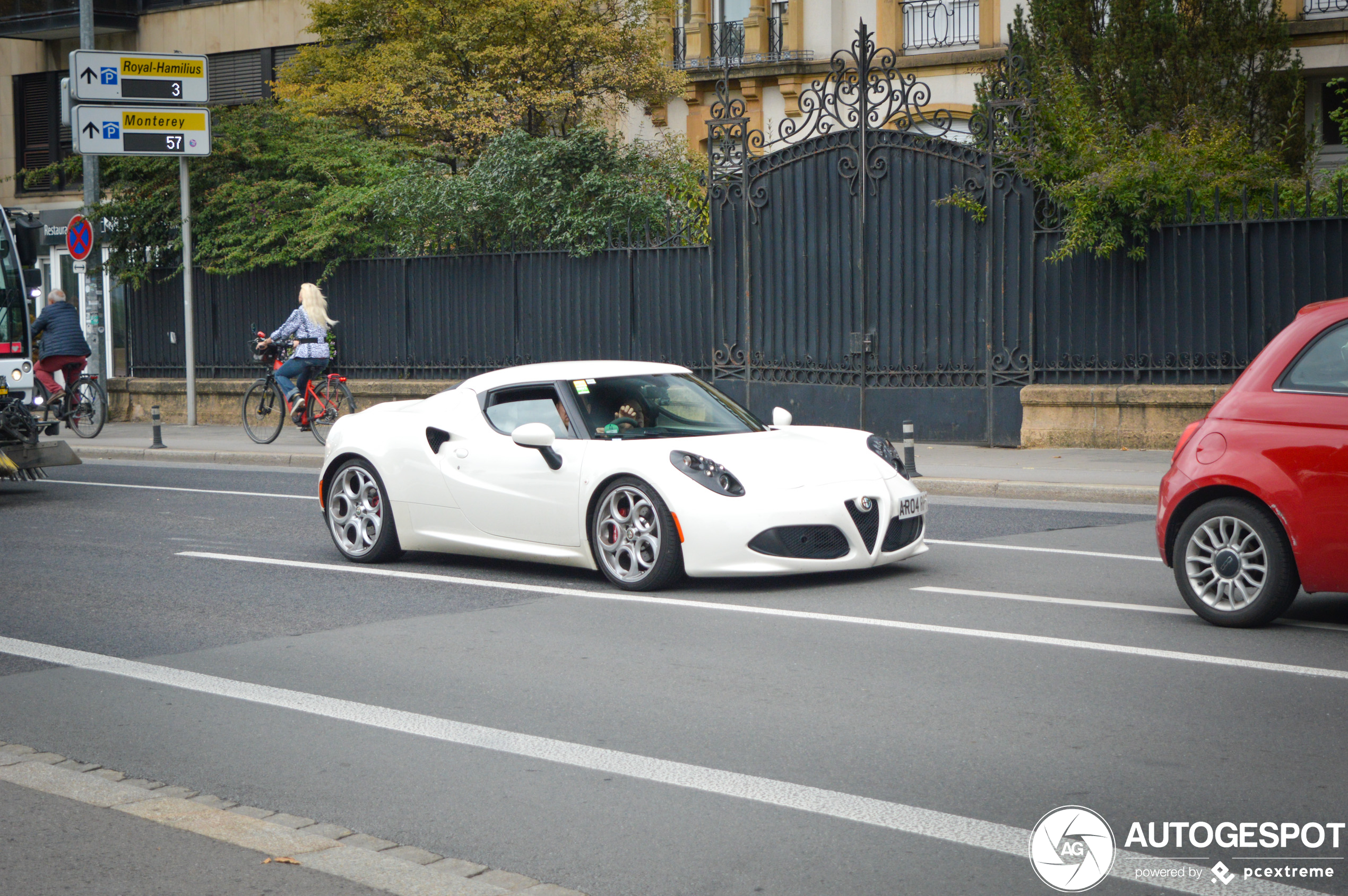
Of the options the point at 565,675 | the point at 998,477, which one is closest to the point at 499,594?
the point at 565,675

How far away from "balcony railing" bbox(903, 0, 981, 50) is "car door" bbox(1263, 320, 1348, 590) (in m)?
23.0

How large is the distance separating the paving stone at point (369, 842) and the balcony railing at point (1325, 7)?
25280mm

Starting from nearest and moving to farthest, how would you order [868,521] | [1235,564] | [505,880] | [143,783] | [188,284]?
[505,880], [143,783], [1235,564], [868,521], [188,284]

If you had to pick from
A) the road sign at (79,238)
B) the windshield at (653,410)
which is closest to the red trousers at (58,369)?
the road sign at (79,238)

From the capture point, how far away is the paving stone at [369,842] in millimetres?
4473

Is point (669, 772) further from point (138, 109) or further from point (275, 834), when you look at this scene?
point (138, 109)

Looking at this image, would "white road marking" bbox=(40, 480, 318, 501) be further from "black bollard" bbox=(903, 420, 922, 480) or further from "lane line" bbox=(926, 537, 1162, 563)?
"lane line" bbox=(926, 537, 1162, 563)

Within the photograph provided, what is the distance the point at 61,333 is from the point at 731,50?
15.6 meters

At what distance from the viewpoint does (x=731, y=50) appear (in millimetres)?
31250

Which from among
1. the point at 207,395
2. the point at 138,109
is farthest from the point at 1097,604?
the point at 207,395

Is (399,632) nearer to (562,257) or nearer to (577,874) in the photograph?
(577,874)

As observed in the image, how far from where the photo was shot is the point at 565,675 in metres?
6.65

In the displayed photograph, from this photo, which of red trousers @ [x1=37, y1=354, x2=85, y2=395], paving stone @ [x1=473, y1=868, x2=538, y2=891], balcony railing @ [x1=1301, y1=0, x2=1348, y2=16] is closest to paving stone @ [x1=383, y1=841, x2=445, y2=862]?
paving stone @ [x1=473, y1=868, x2=538, y2=891]

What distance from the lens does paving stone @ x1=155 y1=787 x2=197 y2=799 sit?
5.02 metres
